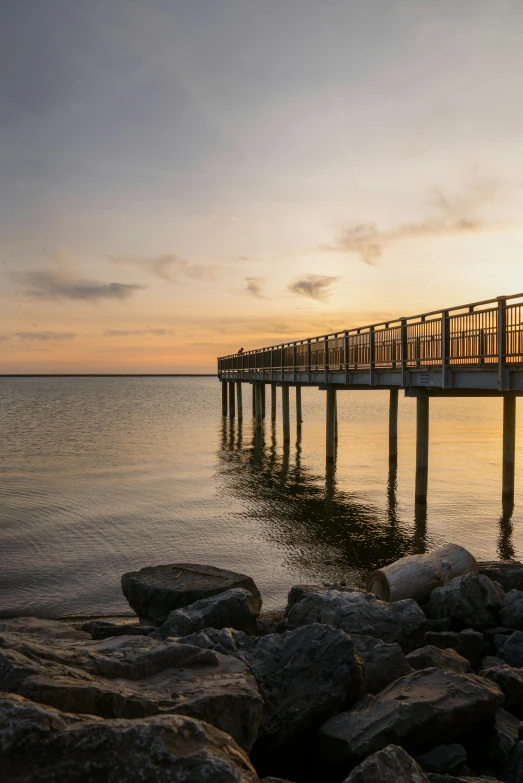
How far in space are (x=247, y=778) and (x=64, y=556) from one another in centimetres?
1107

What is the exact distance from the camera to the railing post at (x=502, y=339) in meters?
13.6

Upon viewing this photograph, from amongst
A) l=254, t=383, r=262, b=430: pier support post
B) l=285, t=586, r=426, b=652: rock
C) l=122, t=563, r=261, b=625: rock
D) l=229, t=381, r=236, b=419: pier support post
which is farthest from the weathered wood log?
l=229, t=381, r=236, b=419: pier support post

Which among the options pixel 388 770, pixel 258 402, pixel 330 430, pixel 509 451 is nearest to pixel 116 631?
pixel 388 770

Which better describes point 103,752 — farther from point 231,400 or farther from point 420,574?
point 231,400

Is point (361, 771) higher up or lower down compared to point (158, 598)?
higher up

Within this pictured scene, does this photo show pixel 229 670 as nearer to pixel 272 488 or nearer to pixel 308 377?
pixel 272 488

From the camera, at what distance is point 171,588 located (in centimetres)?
892

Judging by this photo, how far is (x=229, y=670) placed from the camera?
15.6 ft

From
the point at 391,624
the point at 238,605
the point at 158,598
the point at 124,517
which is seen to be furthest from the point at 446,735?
the point at 124,517

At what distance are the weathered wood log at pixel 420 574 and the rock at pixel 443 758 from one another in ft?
14.4

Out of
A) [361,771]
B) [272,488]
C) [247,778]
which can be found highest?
[247,778]

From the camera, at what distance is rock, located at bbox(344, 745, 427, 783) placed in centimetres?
367

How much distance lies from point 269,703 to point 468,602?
3879 millimetres

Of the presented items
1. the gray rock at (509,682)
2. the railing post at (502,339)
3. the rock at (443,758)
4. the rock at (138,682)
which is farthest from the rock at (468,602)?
the railing post at (502,339)
